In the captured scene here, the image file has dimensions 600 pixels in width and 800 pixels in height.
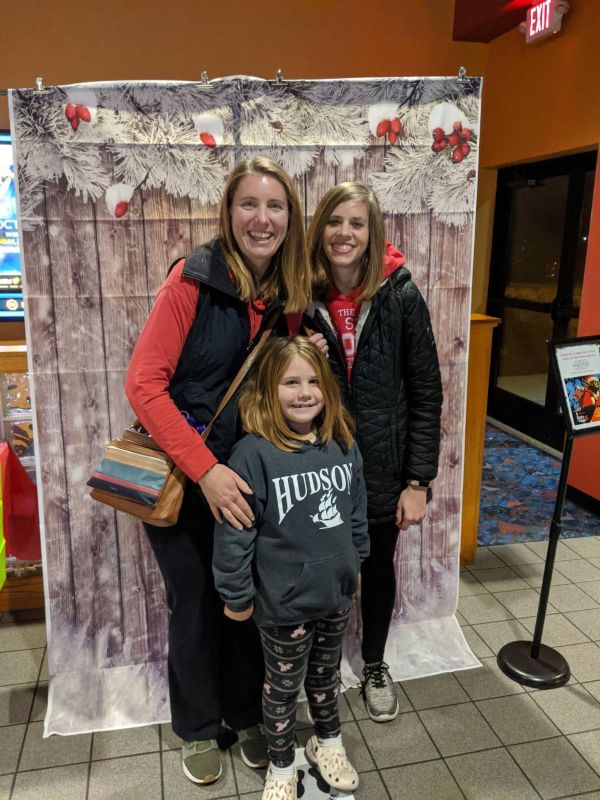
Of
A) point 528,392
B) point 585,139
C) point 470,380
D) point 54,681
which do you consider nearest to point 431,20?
point 585,139

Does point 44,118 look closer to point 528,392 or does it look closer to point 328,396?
point 328,396

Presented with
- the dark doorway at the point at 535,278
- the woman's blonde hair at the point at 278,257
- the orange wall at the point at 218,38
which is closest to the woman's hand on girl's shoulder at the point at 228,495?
the woman's blonde hair at the point at 278,257

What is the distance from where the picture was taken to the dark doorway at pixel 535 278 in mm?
4633

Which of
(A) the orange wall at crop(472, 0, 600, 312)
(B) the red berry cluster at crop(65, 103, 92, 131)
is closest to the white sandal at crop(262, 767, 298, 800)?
(B) the red berry cluster at crop(65, 103, 92, 131)

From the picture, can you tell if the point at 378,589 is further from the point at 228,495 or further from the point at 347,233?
the point at 347,233

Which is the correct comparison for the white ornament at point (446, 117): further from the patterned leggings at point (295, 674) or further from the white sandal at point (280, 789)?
the white sandal at point (280, 789)

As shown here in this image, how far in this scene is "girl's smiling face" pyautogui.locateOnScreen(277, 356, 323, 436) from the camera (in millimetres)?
1580

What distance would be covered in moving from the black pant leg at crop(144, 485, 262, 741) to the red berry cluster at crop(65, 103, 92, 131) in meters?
1.06

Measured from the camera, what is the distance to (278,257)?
1.65m

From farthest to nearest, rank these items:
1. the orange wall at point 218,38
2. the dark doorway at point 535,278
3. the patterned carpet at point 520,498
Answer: the dark doorway at point 535,278, the orange wall at point 218,38, the patterned carpet at point 520,498

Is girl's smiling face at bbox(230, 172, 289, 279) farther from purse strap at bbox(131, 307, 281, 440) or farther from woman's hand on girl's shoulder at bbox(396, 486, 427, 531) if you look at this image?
woman's hand on girl's shoulder at bbox(396, 486, 427, 531)

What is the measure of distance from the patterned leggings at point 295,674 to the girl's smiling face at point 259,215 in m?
0.96

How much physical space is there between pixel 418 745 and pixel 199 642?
77 centimetres

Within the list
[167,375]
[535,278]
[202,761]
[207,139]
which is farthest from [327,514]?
[535,278]
